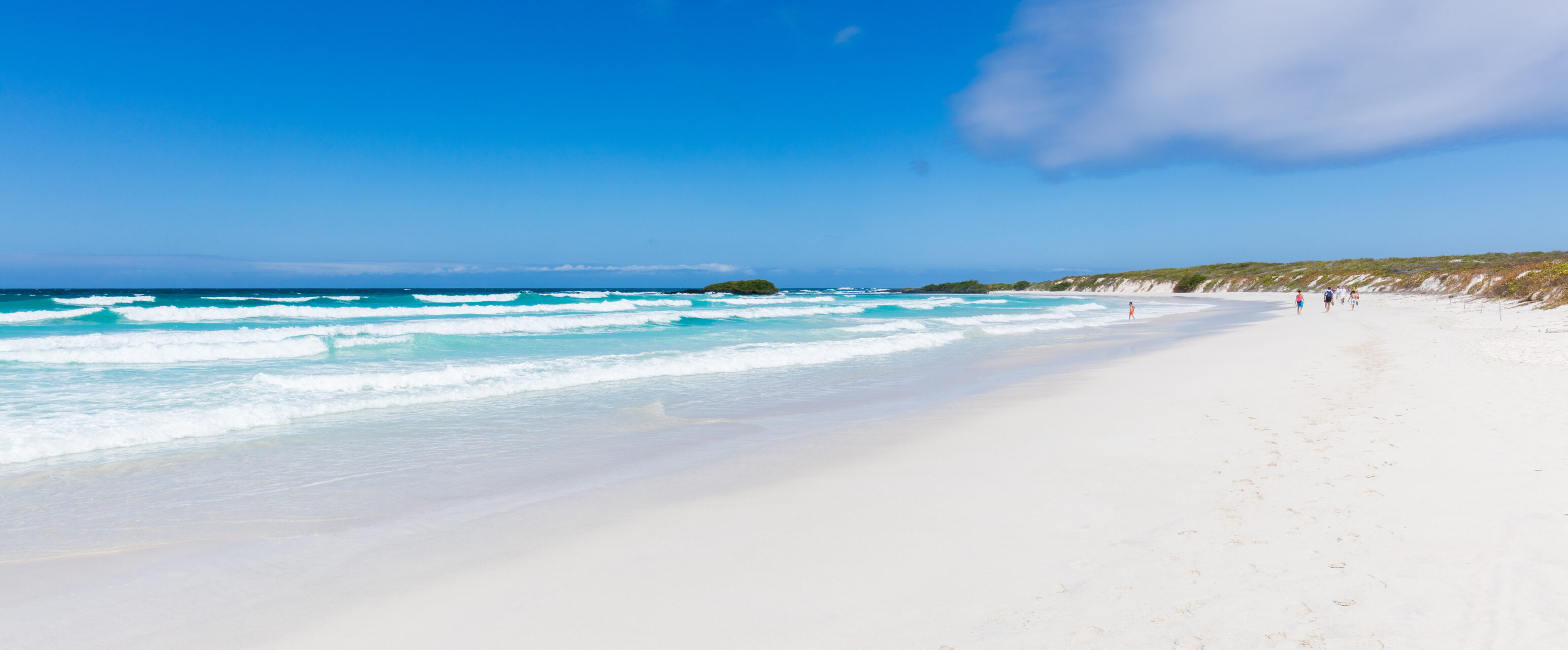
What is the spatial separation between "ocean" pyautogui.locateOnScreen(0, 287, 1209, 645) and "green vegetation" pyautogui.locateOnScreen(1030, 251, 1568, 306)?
819 inches

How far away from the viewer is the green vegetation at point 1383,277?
2542cm

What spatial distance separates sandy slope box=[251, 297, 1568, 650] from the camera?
9.07 feet

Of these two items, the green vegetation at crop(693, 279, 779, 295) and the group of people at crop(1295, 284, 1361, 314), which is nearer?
the group of people at crop(1295, 284, 1361, 314)

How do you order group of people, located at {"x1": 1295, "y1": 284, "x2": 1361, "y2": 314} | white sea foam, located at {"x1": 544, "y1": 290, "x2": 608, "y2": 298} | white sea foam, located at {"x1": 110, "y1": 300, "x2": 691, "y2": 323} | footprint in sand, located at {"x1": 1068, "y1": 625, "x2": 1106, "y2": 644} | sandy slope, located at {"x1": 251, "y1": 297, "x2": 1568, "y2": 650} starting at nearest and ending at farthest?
footprint in sand, located at {"x1": 1068, "y1": 625, "x2": 1106, "y2": 644} < sandy slope, located at {"x1": 251, "y1": 297, "x2": 1568, "y2": 650} < white sea foam, located at {"x1": 110, "y1": 300, "x2": 691, "y2": 323} < group of people, located at {"x1": 1295, "y1": 284, "x2": 1361, "y2": 314} < white sea foam, located at {"x1": 544, "y1": 290, "x2": 608, "y2": 298}

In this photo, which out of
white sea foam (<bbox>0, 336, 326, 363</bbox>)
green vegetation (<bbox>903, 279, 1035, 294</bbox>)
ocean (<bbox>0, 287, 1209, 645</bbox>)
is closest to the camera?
ocean (<bbox>0, 287, 1209, 645</bbox>)

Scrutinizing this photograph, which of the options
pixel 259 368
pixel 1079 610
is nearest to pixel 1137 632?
pixel 1079 610

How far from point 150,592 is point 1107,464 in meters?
6.18

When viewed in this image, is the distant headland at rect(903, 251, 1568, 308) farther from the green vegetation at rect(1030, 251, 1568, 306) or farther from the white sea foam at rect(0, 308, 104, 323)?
the white sea foam at rect(0, 308, 104, 323)

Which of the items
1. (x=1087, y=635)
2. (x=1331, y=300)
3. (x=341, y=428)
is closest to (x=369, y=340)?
(x=341, y=428)

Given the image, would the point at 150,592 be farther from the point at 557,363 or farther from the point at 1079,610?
the point at 557,363

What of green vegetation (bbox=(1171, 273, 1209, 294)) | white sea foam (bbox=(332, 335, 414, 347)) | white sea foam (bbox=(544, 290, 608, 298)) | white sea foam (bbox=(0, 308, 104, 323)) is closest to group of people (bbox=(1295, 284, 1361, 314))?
white sea foam (bbox=(332, 335, 414, 347))

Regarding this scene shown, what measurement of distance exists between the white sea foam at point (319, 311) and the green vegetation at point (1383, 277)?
40.0 meters

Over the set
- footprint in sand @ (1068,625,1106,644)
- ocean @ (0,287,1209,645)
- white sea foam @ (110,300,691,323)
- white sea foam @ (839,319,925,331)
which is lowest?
white sea foam @ (839,319,925,331)

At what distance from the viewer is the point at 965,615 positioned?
2.89 metres
